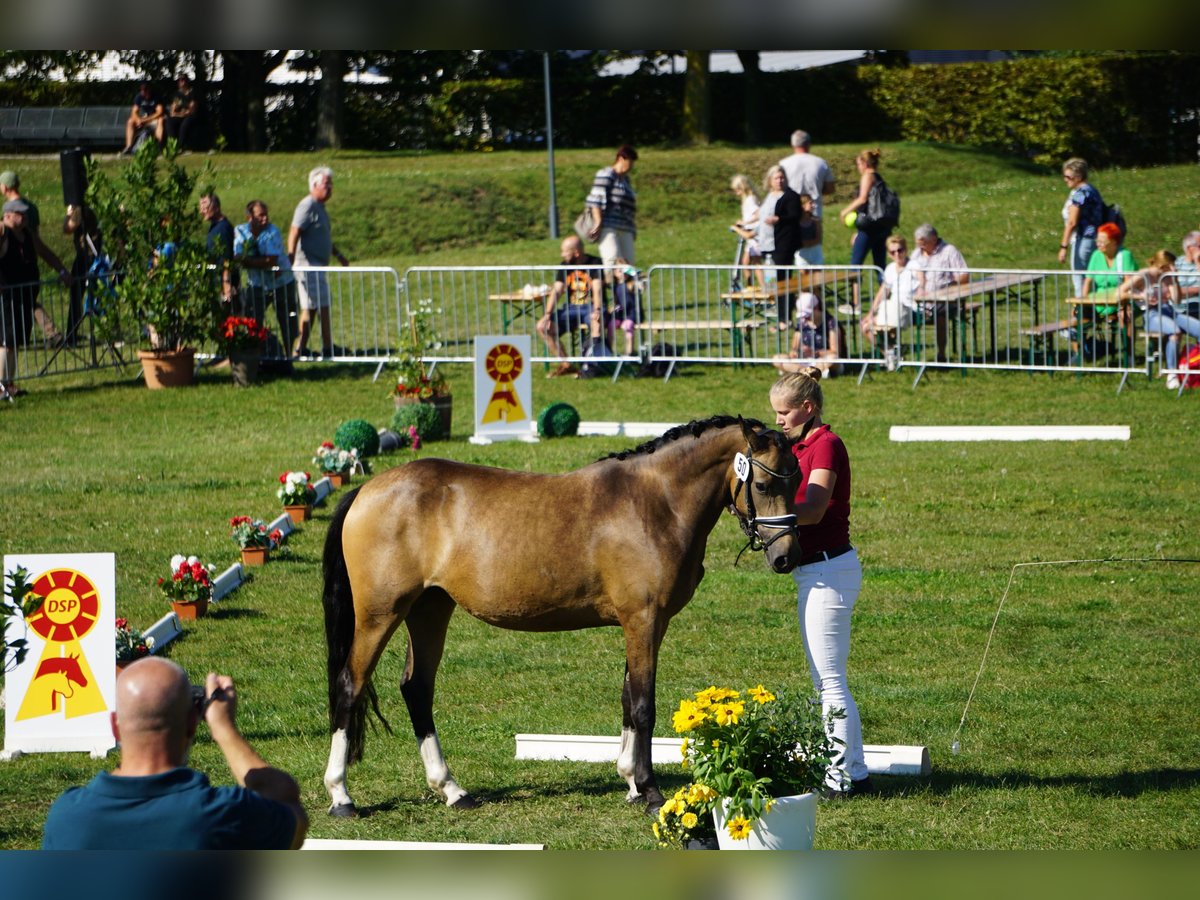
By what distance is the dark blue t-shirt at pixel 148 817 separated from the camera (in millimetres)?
3371

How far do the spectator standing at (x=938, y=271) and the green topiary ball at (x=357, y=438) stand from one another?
23.2 ft

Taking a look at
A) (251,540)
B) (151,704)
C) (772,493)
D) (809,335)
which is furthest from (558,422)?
(151,704)

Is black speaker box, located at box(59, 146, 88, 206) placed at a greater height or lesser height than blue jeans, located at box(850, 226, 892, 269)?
greater

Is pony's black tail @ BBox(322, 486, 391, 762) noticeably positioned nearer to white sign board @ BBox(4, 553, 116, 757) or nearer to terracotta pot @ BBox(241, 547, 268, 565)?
white sign board @ BBox(4, 553, 116, 757)

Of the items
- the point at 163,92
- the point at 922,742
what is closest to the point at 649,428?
the point at 922,742

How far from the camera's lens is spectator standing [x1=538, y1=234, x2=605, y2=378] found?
59.9 ft

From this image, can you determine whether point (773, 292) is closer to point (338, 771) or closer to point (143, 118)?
point (338, 771)

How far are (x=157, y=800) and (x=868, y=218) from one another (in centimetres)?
1698

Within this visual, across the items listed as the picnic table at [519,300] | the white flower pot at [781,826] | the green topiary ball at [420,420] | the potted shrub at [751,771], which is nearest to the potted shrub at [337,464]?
the green topiary ball at [420,420]

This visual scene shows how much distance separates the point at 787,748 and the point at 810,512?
126 cm

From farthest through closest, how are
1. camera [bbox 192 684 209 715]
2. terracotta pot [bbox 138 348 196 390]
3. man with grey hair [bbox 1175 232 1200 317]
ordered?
terracotta pot [bbox 138 348 196 390] → man with grey hair [bbox 1175 232 1200 317] → camera [bbox 192 684 209 715]

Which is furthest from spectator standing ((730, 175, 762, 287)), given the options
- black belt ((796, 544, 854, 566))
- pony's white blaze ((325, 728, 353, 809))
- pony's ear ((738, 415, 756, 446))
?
pony's white blaze ((325, 728, 353, 809))

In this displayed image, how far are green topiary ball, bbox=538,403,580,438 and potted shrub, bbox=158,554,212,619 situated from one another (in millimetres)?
5632

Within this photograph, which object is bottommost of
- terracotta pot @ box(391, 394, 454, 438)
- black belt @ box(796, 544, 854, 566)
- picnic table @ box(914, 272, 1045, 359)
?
black belt @ box(796, 544, 854, 566)
